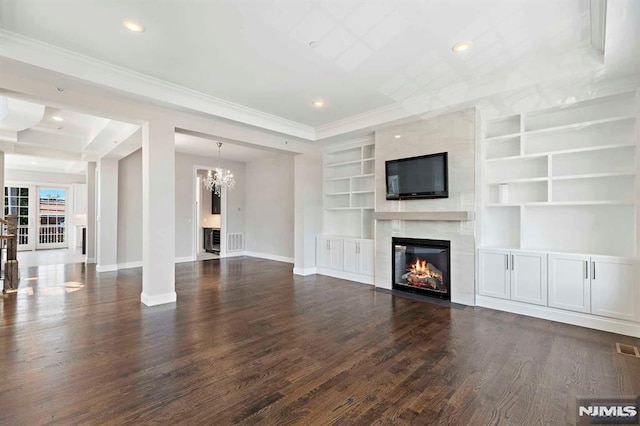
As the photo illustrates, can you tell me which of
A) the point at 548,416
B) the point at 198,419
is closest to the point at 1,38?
the point at 198,419

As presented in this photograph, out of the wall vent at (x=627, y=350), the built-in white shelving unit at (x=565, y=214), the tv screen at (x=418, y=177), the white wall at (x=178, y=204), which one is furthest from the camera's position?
the white wall at (x=178, y=204)

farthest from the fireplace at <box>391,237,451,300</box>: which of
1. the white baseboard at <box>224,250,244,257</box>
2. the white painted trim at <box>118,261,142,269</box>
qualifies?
the white painted trim at <box>118,261,142,269</box>

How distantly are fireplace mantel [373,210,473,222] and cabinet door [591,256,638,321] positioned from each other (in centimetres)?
145

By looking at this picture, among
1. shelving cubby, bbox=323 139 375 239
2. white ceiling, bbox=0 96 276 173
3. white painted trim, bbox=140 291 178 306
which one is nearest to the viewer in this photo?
white painted trim, bbox=140 291 178 306

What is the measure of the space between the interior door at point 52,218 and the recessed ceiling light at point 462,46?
14.1m

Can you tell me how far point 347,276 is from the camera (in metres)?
6.19

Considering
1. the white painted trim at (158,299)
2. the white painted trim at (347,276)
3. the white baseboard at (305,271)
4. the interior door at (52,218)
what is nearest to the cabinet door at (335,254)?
the white painted trim at (347,276)

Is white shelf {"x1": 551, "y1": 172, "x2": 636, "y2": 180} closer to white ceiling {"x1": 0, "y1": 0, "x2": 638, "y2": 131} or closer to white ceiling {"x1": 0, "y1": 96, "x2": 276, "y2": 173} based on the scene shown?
white ceiling {"x1": 0, "y1": 0, "x2": 638, "y2": 131}

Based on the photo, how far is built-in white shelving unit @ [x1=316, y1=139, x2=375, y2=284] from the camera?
5996 mm

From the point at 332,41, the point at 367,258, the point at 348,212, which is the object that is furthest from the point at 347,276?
the point at 332,41

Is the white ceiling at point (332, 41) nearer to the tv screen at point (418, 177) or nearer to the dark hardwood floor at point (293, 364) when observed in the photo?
the tv screen at point (418, 177)

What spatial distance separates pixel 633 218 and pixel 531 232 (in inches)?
39.3

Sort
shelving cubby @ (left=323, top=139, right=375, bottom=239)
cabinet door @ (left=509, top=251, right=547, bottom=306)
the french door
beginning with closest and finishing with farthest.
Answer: cabinet door @ (left=509, top=251, right=547, bottom=306), shelving cubby @ (left=323, top=139, right=375, bottom=239), the french door

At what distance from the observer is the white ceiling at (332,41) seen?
2.56 m
